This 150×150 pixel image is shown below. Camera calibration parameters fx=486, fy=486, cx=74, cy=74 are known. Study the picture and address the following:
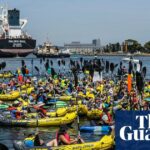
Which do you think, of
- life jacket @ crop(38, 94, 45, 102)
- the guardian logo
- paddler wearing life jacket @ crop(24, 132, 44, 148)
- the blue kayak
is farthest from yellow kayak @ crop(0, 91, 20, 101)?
the guardian logo

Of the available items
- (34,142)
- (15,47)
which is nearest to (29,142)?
(34,142)

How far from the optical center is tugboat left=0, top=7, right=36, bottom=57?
159 meters

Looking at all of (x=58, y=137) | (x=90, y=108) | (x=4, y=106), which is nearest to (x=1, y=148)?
(x=58, y=137)

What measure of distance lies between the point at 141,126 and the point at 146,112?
0.26m

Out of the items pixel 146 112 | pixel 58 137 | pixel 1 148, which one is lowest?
pixel 58 137

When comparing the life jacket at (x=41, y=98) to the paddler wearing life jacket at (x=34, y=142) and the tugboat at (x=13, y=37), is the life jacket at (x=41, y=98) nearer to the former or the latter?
the paddler wearing life jacket at (x=34, y=142)

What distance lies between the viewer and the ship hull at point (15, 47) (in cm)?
15800

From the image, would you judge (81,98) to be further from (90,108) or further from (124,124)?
(124,124)

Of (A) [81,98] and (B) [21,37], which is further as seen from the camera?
(B) [21,37]

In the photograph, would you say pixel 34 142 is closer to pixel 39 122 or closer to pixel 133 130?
pixel 39 122

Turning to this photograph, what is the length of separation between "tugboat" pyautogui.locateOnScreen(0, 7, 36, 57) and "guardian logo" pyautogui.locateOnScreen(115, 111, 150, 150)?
5933 inches

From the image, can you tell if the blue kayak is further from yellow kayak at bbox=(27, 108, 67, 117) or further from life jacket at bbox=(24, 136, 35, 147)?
Answer: life jacket at bbox=(24, 136, 35, 147)

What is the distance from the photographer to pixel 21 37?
6521 inches

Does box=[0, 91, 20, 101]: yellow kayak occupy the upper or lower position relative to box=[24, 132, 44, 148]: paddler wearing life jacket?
lower
